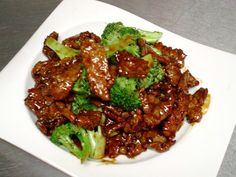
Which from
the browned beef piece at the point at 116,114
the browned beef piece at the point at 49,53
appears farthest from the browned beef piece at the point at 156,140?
the browned beef piece at the point at 49,53

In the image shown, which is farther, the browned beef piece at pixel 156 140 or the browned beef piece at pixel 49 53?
the browned beef piece at pixel 49 53

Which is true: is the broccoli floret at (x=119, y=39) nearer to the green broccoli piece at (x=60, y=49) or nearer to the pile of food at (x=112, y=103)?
the pile of food at (x=112, y=103)

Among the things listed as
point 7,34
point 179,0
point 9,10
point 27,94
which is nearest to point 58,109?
point 27,94

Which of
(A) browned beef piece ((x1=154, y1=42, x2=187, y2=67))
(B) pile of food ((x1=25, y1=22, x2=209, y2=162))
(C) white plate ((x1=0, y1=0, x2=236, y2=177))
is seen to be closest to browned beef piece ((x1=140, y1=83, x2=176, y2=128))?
(B) pile of food ((x1=25, y1=22, x2=209, y2=162))

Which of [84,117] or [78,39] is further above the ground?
[78,39]

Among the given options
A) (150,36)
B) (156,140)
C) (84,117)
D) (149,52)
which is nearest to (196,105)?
(156,140)

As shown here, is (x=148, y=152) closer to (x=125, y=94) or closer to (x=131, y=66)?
(x=125, y=94)

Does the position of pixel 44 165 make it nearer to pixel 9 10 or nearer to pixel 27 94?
pixel 27 94
